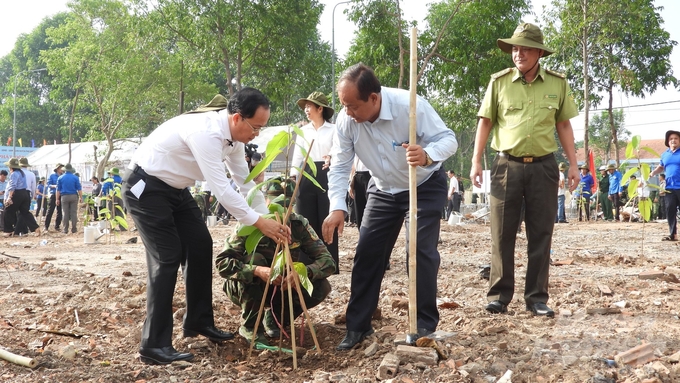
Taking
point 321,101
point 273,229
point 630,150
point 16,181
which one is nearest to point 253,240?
point 273,229

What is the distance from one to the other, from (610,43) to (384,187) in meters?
20.0

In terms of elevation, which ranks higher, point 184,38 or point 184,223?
point 184,38

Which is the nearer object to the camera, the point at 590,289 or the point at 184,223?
the point at 184,223

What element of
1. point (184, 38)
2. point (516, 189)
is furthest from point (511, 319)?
point (184, 38)

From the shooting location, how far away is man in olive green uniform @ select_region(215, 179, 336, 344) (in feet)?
13.2

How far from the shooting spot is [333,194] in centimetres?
397

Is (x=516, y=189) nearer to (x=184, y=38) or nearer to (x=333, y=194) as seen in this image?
(x=333, y=194)

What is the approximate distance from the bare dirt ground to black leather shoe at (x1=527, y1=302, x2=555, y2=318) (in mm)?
67

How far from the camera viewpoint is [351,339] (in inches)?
153

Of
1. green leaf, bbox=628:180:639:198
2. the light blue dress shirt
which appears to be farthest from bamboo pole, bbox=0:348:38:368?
green leaf, bbox=628:180:639:198

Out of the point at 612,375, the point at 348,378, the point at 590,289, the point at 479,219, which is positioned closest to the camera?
the point at 612,375

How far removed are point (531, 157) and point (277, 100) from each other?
1662 cm

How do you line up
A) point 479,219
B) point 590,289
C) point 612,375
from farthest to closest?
1. point 479,219
2. point 590,289
3. point 612,375

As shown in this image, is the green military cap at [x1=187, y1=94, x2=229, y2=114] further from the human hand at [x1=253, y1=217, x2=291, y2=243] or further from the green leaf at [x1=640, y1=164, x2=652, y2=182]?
the green leaf at [x1=640, y1=164, x2=652, y2=182]
